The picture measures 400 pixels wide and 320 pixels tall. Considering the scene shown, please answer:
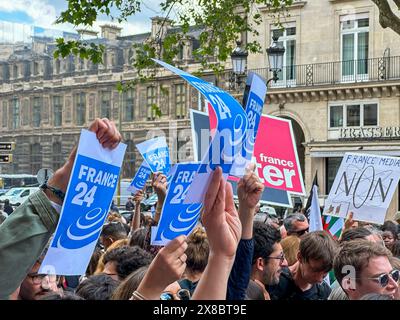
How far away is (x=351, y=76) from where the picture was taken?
30.4 m

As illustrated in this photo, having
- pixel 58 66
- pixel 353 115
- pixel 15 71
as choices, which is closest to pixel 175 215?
pixel 353 115

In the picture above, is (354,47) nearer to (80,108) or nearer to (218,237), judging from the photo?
(80,108)

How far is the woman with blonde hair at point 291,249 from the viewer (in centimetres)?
570

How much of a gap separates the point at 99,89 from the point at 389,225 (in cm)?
3914

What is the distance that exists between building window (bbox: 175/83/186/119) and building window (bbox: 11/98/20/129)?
41.0ft

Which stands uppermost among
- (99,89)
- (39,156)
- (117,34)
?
(117,34)

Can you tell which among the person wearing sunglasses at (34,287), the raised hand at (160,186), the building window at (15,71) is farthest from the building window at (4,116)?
the person wearing sunglasses at (34,287)

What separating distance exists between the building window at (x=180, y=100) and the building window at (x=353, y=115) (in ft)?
45.1

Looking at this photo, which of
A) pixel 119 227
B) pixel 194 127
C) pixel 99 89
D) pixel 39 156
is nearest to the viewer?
pixel 194 127

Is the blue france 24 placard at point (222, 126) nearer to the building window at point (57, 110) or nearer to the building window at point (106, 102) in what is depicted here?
the building window at point (106, 102)

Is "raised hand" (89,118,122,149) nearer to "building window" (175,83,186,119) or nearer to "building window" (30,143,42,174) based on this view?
"building window" (175,83,186,119)

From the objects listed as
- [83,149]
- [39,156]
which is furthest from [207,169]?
[39,156]
